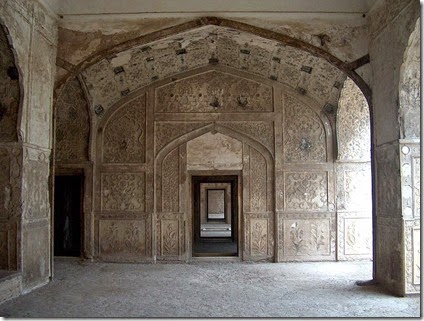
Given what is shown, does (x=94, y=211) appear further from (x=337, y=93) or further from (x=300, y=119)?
(x=337, y=93)

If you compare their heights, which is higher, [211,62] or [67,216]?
[211,62]

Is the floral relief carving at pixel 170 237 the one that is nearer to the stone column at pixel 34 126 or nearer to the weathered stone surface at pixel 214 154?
the weathered stone surface at pixel 214 154

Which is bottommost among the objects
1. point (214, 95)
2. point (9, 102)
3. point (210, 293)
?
point (210, 293)

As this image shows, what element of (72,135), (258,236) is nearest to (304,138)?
(258,236)

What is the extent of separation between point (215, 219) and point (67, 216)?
41.0 ft

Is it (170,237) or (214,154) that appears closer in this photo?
(170,237)

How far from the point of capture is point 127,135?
34.1 ft

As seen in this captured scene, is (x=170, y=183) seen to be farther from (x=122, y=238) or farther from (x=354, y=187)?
(x=354, y=187)

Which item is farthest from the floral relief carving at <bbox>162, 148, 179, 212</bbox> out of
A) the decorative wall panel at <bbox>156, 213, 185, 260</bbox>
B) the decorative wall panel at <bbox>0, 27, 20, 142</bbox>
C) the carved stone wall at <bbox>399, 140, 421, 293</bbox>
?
the carved stone wall at <bbox>399, 140, 421, 293</bbox>

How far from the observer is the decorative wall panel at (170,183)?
1027cm

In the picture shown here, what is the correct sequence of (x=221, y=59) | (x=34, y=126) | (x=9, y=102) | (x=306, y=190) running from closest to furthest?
1. (x=9, y=102)
2. (x=34, y=126)
3. (x=221, y=59)
4. (x=306, y=190)

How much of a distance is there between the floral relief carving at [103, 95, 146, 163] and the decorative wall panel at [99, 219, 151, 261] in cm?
141

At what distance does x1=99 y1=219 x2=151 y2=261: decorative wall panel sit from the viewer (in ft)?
33.1

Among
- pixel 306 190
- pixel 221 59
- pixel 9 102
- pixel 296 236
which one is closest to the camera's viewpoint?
pixel 9 102
